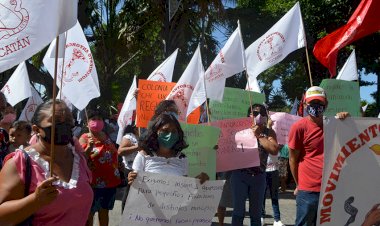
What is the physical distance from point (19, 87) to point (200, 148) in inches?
193

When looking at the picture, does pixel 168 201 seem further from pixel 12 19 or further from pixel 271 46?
pixel 271 46

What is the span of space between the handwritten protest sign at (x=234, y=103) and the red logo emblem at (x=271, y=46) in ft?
1.96

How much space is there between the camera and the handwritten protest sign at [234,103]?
7496mm

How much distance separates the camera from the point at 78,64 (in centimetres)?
720

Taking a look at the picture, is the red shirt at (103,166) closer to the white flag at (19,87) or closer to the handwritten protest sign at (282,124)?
the handwritten protest sign at (282,124)

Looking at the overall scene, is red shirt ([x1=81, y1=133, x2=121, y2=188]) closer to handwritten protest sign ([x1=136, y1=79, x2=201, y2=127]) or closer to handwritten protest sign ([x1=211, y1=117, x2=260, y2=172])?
handwritten protest sign ([x1=136, y1=79, x2=201, y2=127])

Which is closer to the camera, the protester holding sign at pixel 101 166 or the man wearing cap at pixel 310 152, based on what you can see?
the man wearing cap at pixel 310 152

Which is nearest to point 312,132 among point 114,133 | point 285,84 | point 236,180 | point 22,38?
point 236,180

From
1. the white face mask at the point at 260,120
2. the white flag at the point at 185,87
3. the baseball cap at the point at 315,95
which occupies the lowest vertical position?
the white face mask at the point at 260,120

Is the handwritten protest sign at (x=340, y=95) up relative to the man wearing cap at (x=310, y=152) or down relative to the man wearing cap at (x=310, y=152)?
up

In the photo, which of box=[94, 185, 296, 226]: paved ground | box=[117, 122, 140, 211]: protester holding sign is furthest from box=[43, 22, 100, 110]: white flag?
box=[94, 185, 296, 226]: paved ground

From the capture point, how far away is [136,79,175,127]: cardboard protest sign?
7793mm

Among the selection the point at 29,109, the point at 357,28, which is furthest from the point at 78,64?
the point at 29,109

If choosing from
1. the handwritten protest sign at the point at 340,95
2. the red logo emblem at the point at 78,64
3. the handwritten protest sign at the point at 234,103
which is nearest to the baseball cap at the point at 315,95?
the handwritten protest sign at the point at 340,95
